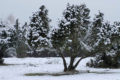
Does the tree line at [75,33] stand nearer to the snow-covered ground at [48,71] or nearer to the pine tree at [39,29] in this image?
the pine tree at [39,29]

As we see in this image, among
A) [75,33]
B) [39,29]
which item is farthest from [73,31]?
[39,29]

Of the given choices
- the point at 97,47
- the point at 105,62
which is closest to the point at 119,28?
the point at 97,47

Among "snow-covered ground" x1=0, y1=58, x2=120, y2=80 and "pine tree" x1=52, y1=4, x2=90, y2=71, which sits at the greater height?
"pine tree" x1=52, y1=4, x2=90, y2=71

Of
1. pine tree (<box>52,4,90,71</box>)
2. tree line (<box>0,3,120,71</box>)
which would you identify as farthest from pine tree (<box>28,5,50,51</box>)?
pine tree (<box>52,4,90,71</box>)

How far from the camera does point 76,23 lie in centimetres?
2062

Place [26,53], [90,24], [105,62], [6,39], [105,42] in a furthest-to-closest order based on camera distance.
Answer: [26,53] → [6,39] → [105,62] → [90,24] → [105,42]

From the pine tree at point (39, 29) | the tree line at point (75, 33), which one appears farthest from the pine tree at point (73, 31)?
the pine tree at point (39, 29)

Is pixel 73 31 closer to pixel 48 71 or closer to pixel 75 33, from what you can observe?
pixel 75 33

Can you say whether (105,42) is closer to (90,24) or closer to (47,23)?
(90,24)

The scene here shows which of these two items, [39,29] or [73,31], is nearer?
[73,31]

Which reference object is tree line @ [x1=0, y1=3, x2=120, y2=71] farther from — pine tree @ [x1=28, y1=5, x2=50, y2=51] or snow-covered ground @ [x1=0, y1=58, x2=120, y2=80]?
snow-covered ground @ [x1=0, y1=58, x2=120, y2=80]

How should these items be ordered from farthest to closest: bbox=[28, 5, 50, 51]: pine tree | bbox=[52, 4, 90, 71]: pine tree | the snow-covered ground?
bbox=[28, 5, 50, 51]: pine tree
bbox=[52, 4, 90, 71]: pine tree
the snow-covered ground

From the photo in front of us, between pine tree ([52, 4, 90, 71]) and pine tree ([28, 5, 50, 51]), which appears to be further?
pine tree ([28, 5, 50, 51])

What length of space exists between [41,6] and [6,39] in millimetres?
10107
